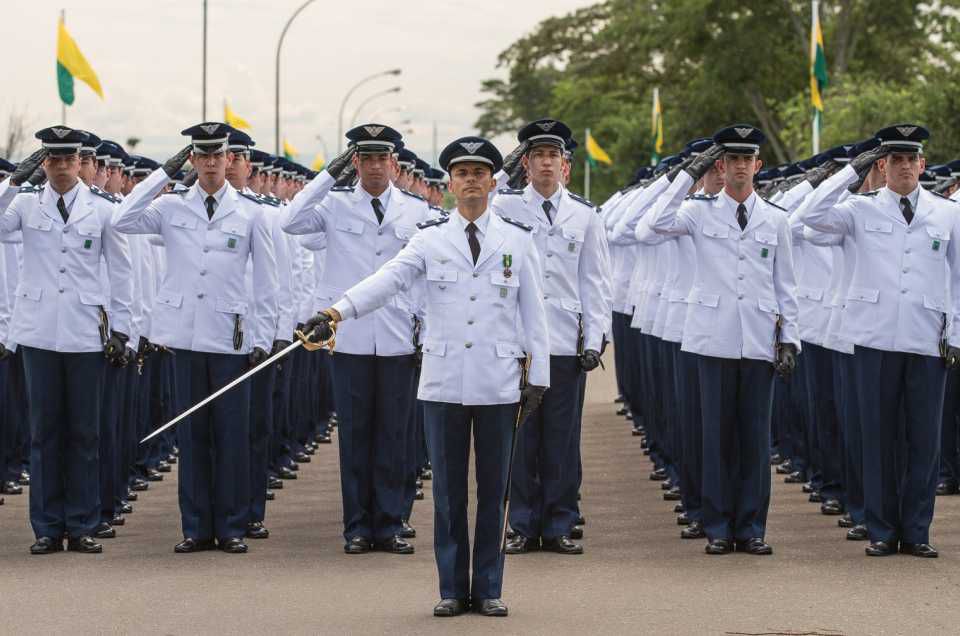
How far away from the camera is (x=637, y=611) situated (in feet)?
28.8

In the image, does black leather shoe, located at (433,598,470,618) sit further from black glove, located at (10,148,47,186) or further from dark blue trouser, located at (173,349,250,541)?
black glove, located at (10,148,47,186)

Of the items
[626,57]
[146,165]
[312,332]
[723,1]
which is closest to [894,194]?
[312,332]

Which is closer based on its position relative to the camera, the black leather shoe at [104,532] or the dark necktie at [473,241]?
the dark necktie at [473,241]

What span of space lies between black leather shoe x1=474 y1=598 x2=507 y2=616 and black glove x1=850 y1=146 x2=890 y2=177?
12.6ft

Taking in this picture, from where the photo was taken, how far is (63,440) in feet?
35.3

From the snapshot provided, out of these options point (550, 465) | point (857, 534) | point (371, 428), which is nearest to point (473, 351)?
point (550, 465)

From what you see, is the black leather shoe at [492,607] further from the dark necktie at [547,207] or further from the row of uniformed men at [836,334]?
the dark necktie at [547,207]

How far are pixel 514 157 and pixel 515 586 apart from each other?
9.51ft

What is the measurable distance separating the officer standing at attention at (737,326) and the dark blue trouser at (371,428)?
1.76 meters

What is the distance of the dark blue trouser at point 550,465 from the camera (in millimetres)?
10750

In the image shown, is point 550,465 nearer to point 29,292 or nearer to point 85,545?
point 85,545

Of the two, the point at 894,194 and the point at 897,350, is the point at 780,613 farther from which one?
the point at 894,194

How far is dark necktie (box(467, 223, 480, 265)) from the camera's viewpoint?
345 inches

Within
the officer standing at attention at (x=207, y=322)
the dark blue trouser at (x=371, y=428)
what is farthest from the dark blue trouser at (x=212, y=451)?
the dark blue trouser at (x=371, y=428)
